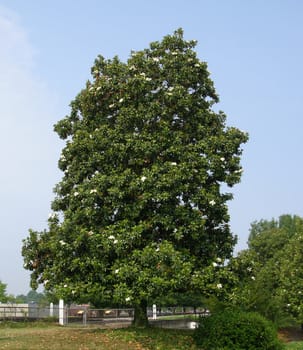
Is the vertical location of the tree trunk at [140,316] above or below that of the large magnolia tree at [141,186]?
below

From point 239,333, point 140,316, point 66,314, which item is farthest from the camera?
point 66,314

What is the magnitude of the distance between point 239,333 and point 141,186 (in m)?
6.16

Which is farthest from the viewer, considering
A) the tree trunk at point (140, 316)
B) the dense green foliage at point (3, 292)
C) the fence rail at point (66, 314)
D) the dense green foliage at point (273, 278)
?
the dense green foliage at point (3, 292)

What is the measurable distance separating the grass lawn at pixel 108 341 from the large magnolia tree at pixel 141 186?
142 cm

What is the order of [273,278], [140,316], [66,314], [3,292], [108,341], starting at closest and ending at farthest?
[108,341]
[140,316]
[66,314]
[273,278]
[3,292]

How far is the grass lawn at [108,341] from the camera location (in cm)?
1781

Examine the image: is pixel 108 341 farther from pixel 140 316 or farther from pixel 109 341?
pixel 140 316

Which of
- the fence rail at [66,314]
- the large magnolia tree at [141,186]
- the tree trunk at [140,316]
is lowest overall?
the fence rail at [66,314]

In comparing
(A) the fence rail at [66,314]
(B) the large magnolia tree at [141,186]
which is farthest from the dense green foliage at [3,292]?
(B) the large magnolia tree at [141,186]

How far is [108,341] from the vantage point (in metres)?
18.7

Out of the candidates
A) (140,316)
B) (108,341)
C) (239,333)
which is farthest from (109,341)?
(239,333)

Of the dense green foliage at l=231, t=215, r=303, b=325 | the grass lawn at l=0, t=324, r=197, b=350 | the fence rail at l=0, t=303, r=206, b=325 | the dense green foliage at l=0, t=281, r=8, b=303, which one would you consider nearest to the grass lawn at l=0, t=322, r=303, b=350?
the grass lawn at l=0, t=324, r=197, b=350

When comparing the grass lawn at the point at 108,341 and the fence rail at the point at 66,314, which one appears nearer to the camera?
the grass lawn at the point at 108,341

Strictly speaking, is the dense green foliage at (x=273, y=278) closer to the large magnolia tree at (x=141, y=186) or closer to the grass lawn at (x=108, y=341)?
the large magnolia tree at (x=141, y=186)
